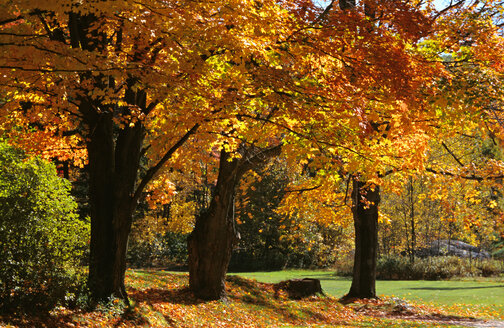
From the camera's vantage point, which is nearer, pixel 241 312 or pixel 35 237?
pixel 35 237

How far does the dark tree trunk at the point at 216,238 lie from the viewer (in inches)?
456

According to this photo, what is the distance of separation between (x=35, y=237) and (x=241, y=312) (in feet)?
18.6

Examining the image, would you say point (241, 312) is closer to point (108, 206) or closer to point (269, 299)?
point (269, 299)

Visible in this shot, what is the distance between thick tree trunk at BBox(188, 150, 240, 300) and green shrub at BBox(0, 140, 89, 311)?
3.82 metres

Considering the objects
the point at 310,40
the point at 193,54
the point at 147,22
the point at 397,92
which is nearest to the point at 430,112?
the point at 397,92

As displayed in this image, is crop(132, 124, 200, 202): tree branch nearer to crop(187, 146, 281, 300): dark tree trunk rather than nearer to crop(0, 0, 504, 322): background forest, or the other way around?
crop(0, 0, 504, 322): background forest

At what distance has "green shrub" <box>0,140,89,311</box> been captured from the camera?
22.1ft

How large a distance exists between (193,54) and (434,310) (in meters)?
11.7

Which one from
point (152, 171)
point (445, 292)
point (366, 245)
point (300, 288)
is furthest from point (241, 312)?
point (445, 292)

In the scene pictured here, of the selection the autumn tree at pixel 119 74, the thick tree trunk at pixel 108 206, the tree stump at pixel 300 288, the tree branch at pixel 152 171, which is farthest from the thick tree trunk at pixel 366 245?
the thick tree trunk at pixel 108 206

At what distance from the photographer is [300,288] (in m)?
14.7

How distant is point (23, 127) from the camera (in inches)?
395

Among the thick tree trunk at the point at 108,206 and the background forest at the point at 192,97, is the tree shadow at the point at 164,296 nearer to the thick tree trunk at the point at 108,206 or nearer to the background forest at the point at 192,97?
the background forest at the point at 192,97

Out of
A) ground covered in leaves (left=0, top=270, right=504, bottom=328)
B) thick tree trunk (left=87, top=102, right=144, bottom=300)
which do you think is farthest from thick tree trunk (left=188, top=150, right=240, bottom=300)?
thick tree trunk (left=87, top=102, right=144, bottom=300)
